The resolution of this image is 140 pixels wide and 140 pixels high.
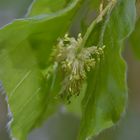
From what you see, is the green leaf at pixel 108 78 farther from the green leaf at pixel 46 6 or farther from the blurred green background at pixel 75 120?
the blurred green background at pixel 75 120

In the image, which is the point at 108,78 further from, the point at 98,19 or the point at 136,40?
the point at 136,40

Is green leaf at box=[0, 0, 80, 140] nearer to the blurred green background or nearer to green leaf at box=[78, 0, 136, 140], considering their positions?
green leaf at box=[78, 0, 136, 140]

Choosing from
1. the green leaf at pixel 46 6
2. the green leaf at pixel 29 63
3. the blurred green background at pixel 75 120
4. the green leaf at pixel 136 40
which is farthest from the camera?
the blurred green background at pixel 75 120

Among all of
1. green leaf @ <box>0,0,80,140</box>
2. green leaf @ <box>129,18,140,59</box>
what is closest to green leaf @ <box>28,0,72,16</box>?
green leaf @ <box>0,0,80,140</box>

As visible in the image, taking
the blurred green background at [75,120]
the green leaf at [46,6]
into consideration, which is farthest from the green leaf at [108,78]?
the blurred green background at [75,120]

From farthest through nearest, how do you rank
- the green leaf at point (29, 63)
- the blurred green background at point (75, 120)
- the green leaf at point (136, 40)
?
1. the blurred green background at point (75, 120)
2. the green leaf at point (136, 40)
3. the green leaf at point (29, 63)

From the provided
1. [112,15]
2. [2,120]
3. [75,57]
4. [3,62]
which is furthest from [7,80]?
[2,120]

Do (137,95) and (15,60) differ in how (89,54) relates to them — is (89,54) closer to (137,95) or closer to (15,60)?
(15,60)
